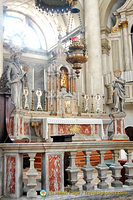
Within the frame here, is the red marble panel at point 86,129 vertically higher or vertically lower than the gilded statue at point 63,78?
lower

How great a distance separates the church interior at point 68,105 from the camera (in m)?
3.35

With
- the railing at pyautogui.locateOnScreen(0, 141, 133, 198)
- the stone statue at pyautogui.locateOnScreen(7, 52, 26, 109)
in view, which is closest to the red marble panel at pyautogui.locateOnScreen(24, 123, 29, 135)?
the stone statue at pyautogui.locateOnScreen(7, 52, 26, 109)

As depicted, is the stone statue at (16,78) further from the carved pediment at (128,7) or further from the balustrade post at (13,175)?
the carved pediment at (128,7)

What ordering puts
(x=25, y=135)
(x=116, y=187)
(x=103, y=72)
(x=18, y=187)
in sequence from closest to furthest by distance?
(x=18, y=187), (x=116, y=187), (x=25, y=135), (x=103, y=72)

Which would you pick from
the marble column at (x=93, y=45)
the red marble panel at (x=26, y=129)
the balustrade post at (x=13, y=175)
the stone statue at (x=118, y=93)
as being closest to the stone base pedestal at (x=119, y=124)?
the stone statue at (x=118, y=93)

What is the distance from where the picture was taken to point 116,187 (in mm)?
3668

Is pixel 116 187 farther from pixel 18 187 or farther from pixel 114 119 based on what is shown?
pixel 114 119

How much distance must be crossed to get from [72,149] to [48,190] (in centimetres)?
62

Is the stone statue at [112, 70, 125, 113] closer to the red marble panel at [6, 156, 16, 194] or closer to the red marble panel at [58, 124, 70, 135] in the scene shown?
the red marble panel at [58, 124, 70, 135]

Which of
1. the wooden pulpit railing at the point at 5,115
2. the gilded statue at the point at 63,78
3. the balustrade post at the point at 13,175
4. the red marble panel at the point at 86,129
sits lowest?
the balustrade post at the point at 13,175

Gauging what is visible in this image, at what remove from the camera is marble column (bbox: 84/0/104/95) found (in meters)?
13.5

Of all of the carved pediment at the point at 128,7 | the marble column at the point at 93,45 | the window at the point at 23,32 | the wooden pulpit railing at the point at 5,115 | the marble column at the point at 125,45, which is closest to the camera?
the wooden pulpit railing at the point at 5,115

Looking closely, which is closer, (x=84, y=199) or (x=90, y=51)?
(x=84, y=199)

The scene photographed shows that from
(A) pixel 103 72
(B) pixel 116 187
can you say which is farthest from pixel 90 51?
(B) pixel 116 187
